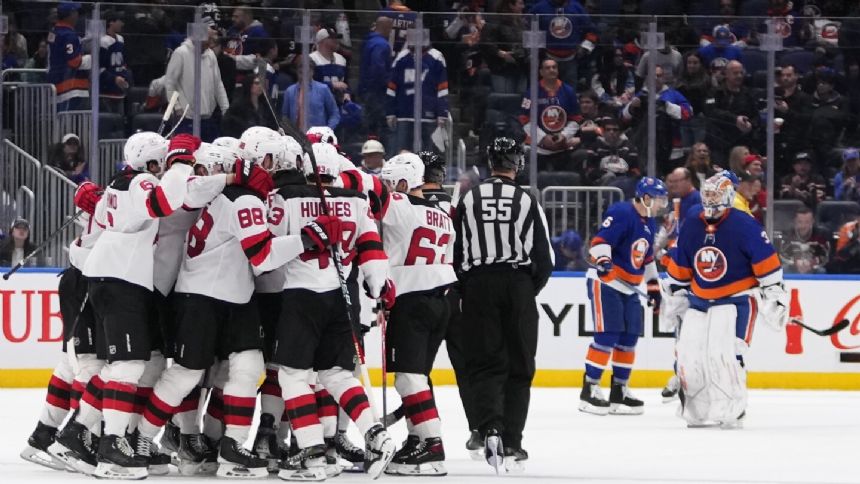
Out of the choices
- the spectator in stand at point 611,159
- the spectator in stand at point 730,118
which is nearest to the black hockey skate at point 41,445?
the spectator in stand at point 611,159

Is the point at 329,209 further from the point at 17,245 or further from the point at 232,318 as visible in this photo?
the point at 17,245

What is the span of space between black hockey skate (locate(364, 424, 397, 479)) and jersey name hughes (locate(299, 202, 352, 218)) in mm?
961

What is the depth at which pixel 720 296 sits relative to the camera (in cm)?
970

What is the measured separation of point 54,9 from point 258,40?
1.48 meters

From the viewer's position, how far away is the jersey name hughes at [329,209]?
7.38 m

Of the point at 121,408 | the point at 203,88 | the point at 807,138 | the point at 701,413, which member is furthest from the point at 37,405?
the point at 807,138

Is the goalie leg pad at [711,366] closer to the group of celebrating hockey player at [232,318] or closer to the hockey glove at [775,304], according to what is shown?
the hockey glove at [775,304]

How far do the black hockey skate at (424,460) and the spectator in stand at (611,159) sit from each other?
501 centimetres

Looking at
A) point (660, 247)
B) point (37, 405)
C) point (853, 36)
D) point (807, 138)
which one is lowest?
point (37, 405)

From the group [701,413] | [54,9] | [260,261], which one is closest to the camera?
[260,261]

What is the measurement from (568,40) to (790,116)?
1762mm

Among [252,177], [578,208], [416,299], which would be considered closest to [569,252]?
[578,208]

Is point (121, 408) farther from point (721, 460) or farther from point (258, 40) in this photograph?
point (258, 40)

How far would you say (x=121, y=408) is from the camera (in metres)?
7.25
